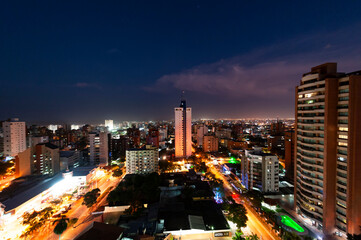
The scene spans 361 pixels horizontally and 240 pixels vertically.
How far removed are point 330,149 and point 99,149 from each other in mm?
35453

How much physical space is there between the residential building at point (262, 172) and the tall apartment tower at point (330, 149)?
4.34m

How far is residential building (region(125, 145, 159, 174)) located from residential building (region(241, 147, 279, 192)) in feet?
51.3

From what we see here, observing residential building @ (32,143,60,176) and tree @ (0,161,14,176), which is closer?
tree @ (0,161,14,176)

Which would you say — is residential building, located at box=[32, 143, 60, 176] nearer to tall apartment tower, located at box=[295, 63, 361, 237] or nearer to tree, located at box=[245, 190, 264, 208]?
tree, located at box=[245, 190, 264, 208]

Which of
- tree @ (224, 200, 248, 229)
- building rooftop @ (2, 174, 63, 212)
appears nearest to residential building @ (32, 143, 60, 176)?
building rooftop @ (2, 174, 63, 212)

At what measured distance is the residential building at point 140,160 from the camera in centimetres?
2838

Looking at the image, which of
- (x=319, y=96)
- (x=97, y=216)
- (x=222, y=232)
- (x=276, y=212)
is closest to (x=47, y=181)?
(x=97, y=216)

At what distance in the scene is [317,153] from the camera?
14.0 meters

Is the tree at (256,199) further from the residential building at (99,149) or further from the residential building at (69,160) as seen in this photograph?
the residential building at (69,160)

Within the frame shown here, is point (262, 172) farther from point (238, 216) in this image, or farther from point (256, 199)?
point (238, 216)

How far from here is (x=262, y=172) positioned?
66.1ft

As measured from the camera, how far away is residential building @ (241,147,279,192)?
19859 mm

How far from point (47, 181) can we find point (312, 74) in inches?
1325

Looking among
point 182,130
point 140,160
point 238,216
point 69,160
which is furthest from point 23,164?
point 238,216
